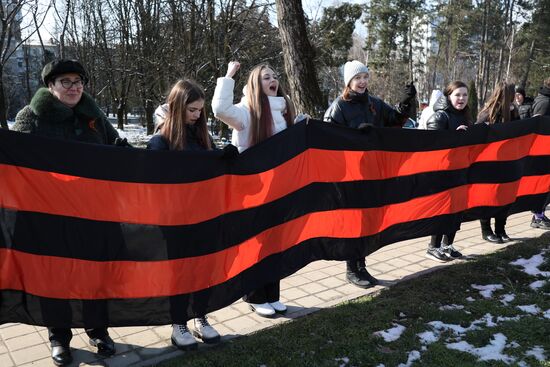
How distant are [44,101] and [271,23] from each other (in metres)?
19.6

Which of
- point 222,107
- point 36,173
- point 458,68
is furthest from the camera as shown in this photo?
point 458,68

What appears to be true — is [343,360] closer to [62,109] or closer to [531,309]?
[531,309]

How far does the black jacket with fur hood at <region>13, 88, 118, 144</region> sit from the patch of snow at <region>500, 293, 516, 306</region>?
3558mm

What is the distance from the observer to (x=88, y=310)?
2.98 meters

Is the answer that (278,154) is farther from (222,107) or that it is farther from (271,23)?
(271,23)

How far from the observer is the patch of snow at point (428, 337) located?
3455 millimetres

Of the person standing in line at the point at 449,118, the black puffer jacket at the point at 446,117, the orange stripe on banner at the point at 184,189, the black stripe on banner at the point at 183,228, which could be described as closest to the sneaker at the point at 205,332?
the black stripe on banner at the point at 183,228

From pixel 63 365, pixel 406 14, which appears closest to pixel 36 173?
pixel 63 365

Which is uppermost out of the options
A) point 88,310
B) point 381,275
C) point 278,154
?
point 278,154

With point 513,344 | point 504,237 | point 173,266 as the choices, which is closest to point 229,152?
point 173,266

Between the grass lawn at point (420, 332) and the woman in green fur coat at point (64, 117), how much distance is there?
2.16 feet

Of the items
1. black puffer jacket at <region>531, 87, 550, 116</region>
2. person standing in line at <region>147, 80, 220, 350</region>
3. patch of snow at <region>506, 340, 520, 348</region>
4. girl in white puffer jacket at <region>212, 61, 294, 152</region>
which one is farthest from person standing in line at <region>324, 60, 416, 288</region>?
black puffer jacket at <region>531, 87, 550, 116</region>

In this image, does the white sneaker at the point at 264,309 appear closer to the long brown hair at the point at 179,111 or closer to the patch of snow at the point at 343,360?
the patch of snow at the point at 343,360

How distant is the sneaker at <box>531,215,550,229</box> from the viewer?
22.3 feet
